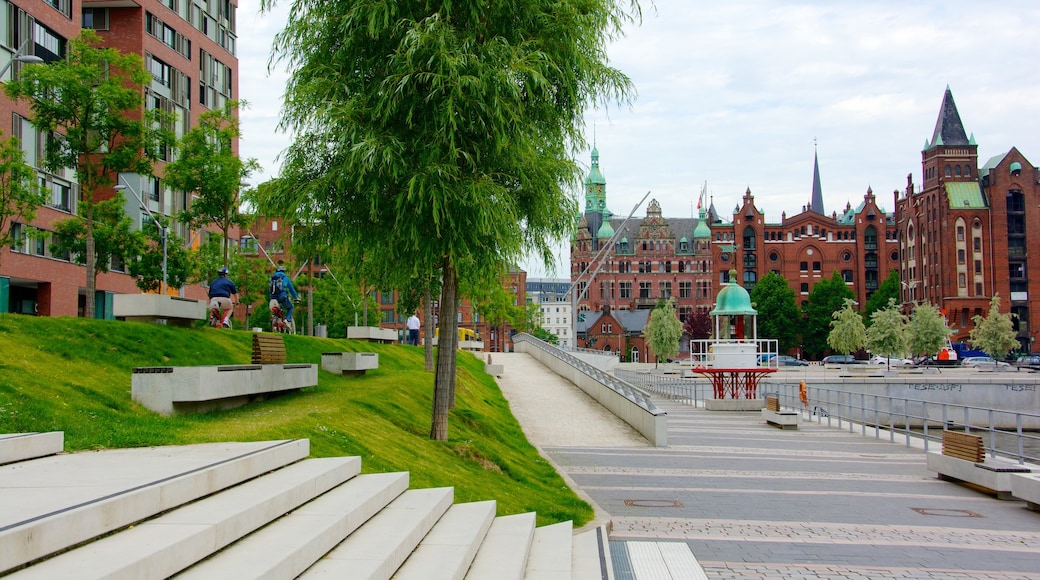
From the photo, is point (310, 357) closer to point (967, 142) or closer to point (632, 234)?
point (967, 142)

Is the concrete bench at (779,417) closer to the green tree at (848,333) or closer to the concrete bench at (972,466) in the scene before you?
the concrete bench at (972,466)

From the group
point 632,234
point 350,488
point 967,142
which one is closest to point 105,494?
point 350,488

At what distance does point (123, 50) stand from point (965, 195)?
92.6 m

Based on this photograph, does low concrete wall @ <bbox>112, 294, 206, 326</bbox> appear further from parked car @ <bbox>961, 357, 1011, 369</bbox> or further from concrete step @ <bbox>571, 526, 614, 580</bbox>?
parked car @ <bbox>961, 357, 1011, 369</bbox>

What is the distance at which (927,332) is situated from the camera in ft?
255

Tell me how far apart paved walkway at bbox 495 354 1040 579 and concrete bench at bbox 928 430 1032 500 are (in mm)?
252

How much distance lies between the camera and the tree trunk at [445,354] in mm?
14539

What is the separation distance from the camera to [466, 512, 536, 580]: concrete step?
24.4ft

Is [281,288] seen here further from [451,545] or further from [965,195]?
[965,195]

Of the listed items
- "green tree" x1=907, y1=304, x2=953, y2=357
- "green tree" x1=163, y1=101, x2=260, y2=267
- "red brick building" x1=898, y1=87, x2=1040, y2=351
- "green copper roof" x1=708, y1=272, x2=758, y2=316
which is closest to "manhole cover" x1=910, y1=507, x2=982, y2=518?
"green tree" x1=163, y1=101, x2=260, y2=267

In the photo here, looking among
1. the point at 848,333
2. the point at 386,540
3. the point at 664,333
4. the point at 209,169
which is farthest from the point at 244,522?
the point at 664,333

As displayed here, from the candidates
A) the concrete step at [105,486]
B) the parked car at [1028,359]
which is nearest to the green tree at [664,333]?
the parked car at [1028,359]

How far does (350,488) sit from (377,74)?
7.89m

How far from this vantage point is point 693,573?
945 centimetres
